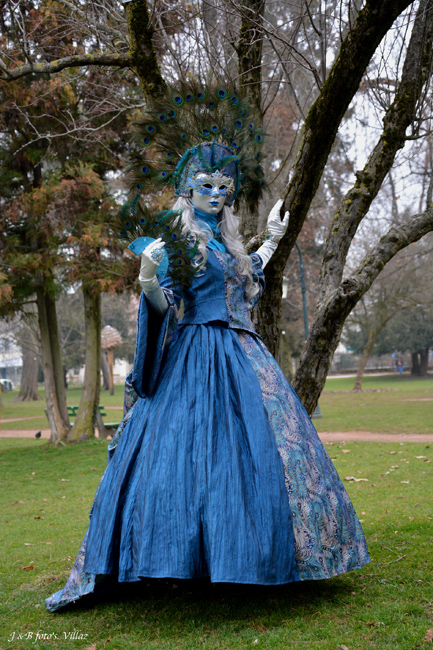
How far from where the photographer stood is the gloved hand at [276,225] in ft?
12.3

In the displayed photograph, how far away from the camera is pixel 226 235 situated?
3.44 meters

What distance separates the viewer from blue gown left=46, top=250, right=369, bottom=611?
8.35ft

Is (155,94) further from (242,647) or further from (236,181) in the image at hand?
(242,647)

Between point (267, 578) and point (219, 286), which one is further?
point (219, 286)

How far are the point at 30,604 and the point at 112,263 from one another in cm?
703

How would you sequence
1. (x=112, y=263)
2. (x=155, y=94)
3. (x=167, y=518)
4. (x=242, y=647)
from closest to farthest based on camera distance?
(x=242, y=647), (x=167, y=518), (x=155, y=94), (x=112, y=263)

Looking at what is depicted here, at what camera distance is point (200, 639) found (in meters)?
2.51

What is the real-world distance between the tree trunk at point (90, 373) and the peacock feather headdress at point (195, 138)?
7.60 meters

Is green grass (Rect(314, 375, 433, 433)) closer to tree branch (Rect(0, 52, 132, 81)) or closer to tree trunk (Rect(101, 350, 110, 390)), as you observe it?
tree branch (Rect(0, 52, 132, 81))

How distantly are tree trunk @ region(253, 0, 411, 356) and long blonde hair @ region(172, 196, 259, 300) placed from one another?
0.55 m

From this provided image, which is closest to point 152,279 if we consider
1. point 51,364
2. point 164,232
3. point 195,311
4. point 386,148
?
point 164,232

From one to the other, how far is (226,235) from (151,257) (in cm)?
80

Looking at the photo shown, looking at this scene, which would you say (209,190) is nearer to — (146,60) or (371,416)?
(146,60)

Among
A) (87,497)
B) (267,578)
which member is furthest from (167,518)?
(87,497)
